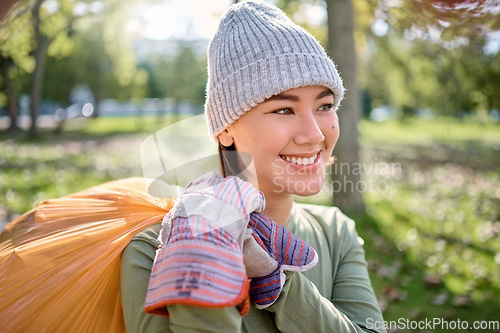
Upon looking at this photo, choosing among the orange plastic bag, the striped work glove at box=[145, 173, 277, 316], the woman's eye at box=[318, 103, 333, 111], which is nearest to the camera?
the striped work glove at box=[145, 173, 277, 316]

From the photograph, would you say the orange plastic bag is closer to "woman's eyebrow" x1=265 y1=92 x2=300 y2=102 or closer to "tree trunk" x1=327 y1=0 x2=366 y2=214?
"woman's eyebrow" x1=265 y1=92 x2=300 y2=102

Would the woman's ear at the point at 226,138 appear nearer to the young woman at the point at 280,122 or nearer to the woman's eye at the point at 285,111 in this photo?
the young woman at the point at 280,122

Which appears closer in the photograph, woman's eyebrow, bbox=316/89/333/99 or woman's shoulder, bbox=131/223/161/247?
woman's shoulder, bbox=131/223/161/247

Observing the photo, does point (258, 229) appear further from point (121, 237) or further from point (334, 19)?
point (334, 19)

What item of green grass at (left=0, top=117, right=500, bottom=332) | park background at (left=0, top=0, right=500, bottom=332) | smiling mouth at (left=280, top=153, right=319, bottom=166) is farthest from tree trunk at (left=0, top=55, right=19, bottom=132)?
smiling mouth at (left=280, top=153, right=319, bottom=166)

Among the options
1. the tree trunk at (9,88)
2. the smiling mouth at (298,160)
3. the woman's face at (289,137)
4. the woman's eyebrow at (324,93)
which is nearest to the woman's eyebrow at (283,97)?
the woman's face at (289,137)

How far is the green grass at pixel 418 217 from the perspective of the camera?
4801 millimetres

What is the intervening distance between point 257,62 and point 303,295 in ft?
3.34

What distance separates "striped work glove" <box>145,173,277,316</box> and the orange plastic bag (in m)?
0.50

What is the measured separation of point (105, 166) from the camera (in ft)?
41.7

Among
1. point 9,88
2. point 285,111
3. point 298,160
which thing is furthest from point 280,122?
point 9,88

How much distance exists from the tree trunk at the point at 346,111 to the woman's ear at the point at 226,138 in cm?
489

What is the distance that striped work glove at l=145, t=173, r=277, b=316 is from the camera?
3.96ft

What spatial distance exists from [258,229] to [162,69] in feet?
100
